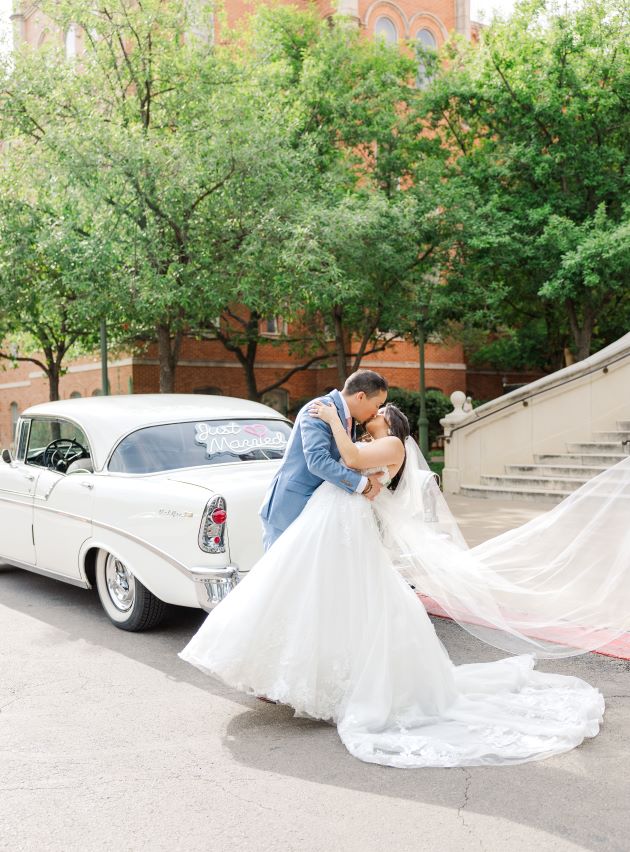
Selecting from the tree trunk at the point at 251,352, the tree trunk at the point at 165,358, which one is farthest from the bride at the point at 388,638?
the tree trunk at the point at 251,352

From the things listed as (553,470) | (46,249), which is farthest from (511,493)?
(46,249)

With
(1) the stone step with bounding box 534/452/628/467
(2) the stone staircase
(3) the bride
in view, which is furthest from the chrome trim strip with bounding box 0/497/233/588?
(1) the stone step with bounding box 534/452/628/467

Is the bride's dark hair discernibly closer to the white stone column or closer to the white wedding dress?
the white wedding dress

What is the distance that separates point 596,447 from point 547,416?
1127 mm

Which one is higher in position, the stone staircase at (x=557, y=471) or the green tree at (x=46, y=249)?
the green tree at (x=46, y=249)

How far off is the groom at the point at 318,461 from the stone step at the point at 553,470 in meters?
10.6

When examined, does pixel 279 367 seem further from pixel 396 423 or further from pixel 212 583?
pixel 396 423

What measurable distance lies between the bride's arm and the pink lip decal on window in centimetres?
270

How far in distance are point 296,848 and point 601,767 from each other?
1578 mm

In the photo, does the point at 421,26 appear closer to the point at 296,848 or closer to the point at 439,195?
the point at 439,195

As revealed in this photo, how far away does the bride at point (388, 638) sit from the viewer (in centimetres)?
424

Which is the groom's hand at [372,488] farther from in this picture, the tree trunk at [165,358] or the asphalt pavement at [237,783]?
the tree trunk at [165,358]

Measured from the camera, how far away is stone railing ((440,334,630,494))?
16.2 metres

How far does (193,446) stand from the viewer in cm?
696
